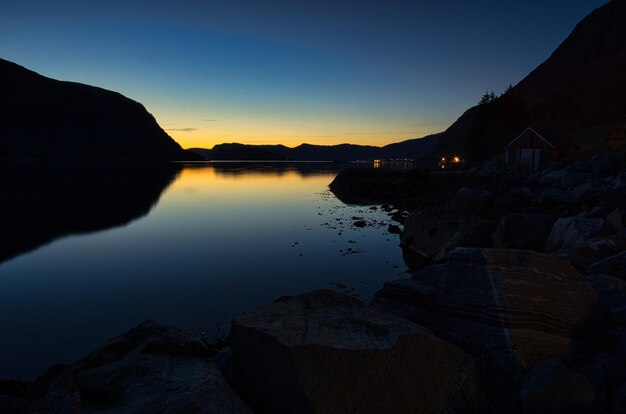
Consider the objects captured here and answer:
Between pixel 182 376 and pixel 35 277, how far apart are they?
56.5 ft

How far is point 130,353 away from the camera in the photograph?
223 inches

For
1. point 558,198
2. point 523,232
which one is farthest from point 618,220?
point 558,198

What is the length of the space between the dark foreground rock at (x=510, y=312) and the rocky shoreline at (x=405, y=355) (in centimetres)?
2

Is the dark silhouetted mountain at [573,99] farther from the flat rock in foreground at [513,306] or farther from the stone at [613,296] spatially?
the flat rock in foreground at [513,306]

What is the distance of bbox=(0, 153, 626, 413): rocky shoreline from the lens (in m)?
4.25

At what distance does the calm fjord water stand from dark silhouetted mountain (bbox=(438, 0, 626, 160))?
131 feet

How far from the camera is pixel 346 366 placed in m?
4.29

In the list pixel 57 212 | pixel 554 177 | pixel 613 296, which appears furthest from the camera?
pixel 57 212

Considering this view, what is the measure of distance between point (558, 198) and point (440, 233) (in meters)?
7.88

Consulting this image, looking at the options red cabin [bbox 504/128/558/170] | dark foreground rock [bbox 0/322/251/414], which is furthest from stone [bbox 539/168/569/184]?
dark foreground rock [bbox 0/322/251/414]

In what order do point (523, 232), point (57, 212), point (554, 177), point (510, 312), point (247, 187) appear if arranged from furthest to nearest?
point (247, 187)
point (57, 212)
point (554, 177)
point (523, 232)
point (510, 312)

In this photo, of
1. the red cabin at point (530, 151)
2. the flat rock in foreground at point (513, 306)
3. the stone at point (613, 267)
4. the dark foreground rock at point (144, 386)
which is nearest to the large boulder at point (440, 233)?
the stone at point (613, 267)

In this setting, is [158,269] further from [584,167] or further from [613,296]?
[584,167]

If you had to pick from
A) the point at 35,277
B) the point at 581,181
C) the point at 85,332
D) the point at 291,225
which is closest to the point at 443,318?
the point at 85,332
